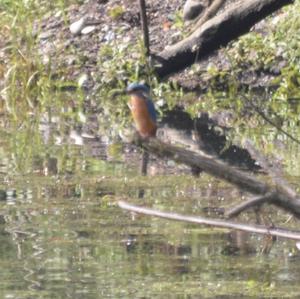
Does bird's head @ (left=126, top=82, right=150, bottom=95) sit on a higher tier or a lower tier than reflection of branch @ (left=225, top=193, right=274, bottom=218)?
higher

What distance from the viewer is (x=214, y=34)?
9969 millimetres

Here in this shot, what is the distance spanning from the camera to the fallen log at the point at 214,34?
31.2 feet

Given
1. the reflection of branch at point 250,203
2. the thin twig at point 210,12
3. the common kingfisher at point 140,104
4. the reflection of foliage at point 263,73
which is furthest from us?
the thin twig at point 210,12

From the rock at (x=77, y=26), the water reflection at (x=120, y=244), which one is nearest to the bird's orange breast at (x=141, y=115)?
the water reflection at (x=120, y=244)

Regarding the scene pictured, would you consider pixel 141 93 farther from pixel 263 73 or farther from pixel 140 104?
pixel 263 73

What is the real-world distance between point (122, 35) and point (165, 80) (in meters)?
1.57

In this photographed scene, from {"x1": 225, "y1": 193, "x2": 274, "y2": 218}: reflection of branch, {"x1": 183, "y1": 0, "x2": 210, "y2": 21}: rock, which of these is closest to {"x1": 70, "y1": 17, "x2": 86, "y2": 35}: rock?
{"x1": 183, "y1": 0, "x2": 210, "y2": 21}: rock

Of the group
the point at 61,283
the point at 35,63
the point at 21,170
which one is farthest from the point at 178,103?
the point at 61,283

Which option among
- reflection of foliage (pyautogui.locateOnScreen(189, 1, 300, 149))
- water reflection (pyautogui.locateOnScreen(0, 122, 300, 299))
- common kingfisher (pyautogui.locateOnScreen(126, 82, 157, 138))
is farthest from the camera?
reflection of foliage (pyautogui.locateOnScreen(189, 1, 300, 149))

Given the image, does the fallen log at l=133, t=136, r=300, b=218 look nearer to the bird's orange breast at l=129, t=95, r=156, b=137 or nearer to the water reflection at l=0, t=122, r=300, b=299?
the bird's orange breast at l=129, t=95, r=156, b=137

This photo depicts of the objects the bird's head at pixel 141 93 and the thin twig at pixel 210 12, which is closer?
the bird's head at pixel 141 93

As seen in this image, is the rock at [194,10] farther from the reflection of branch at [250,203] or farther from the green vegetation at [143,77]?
the reflection of branch at [250,203]

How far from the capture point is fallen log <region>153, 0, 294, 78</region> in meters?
9.52

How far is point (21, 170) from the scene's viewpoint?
7125 millimetres
